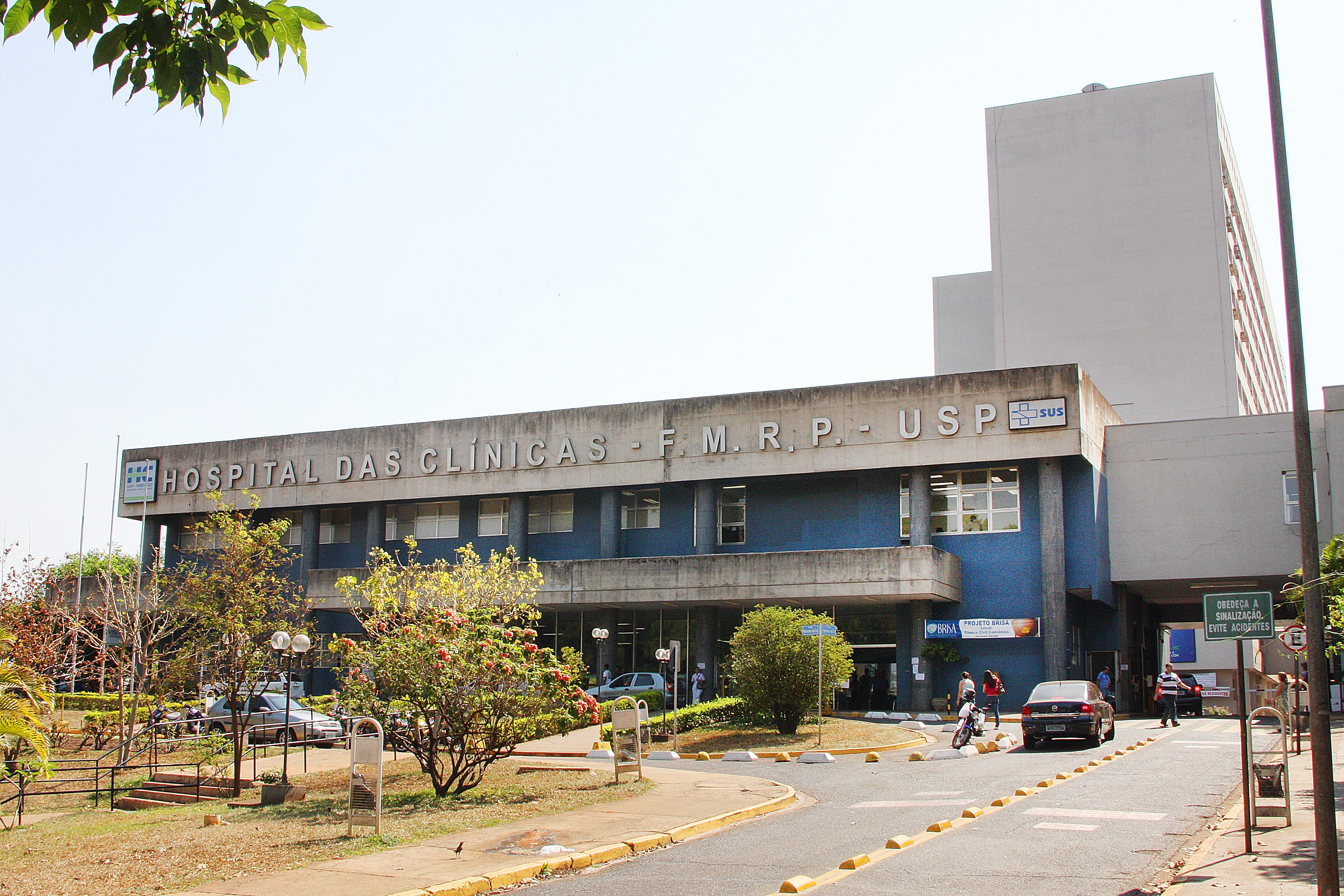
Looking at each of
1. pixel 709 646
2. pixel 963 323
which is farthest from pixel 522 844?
pixel 963 323

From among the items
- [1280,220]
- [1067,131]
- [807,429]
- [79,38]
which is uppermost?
[1067,131]

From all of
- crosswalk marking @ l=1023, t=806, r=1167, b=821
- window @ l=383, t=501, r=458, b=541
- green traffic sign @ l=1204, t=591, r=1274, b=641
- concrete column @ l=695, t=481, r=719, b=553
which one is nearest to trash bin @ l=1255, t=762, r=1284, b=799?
crosswalk marking @ l=1023, t=806, r=1167, b=821

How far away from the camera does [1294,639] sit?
19.4 metres

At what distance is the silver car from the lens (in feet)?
93.2

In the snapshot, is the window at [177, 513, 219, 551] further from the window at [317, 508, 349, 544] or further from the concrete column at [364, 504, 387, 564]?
the concrete column at [364, 504, 387, 564]

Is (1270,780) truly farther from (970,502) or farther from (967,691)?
(970,502)

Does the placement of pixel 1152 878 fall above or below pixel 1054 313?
below

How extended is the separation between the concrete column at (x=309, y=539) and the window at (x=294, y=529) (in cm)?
18

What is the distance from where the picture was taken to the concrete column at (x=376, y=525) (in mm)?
49688

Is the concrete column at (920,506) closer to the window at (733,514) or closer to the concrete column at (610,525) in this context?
the window at (733,514)

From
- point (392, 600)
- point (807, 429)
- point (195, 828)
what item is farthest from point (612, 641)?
point (195, 828)

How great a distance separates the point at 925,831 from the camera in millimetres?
13359

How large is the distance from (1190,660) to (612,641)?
142ft

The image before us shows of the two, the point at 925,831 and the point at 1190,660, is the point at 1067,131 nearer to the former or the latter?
the point at 1190,660
